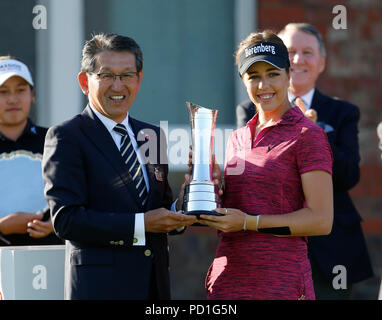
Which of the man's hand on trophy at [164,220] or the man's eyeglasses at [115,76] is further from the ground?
the man's eyeglasses at [115,76]

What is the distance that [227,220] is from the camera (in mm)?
2785

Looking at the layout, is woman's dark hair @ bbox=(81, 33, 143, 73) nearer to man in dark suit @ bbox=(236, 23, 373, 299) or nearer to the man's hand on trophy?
the man's hand on trophy

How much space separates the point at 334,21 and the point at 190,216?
310 cm

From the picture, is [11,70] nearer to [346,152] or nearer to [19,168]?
[19,168]

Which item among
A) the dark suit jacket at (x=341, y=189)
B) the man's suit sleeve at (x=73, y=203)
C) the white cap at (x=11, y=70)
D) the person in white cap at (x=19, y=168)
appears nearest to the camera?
the man's suit sleeve at (x=73, y=203)

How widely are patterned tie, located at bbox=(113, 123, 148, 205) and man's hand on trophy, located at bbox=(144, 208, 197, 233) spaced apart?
0.40 feet

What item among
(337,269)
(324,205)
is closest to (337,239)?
(337,269)

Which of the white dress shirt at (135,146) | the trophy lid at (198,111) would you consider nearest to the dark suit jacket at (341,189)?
the trophy lid at (198,111)

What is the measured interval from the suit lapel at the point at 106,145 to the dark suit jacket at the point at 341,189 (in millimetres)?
854

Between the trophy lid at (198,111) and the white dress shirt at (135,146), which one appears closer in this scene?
the white dress shirt at (135,146)

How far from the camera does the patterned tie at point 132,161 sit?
2928 millimetres

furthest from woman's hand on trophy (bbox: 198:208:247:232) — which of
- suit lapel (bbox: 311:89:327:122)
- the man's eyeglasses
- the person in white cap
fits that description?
suit lapel (bbox: 311:89:327:122)

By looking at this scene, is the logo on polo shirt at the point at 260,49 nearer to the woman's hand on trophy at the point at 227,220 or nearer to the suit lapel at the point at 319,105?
the woman's hand on trophy at the point at 227,220

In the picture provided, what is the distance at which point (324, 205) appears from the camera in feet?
9.36
